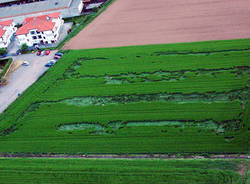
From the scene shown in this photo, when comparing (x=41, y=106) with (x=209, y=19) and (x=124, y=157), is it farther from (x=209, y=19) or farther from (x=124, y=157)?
(x=209, y=19)

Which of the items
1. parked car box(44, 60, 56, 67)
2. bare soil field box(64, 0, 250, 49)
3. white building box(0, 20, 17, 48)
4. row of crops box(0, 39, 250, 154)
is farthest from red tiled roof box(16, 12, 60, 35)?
row of crops box(0, 39, 250, 154)

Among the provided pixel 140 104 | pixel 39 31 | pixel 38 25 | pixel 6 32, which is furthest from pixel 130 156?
pixel 6 32

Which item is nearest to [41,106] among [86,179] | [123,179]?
[86,179]

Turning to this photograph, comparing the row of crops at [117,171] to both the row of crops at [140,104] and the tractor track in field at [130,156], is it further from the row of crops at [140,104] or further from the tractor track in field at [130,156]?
the row of crops at [140,104]

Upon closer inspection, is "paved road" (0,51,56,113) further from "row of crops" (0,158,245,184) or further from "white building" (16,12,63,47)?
"row of crops" (0,158,245,184)

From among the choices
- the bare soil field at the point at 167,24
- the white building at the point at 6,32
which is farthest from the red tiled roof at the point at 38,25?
the bare soil field at the point at 167,24

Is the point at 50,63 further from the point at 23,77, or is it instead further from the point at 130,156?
the point at 130,156
